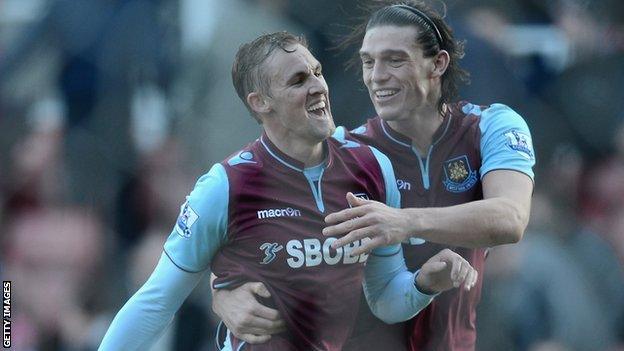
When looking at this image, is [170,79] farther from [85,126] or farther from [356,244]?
[356,244]

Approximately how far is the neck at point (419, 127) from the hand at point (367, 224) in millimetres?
351

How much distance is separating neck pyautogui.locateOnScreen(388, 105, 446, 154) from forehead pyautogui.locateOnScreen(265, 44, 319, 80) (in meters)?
0.27

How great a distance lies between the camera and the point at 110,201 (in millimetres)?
2350

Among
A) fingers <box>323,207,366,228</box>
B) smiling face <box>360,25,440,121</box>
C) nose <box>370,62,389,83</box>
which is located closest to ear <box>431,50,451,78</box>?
smiling face <box>360,25,440,121</box>

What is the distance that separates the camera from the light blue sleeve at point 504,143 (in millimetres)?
2330

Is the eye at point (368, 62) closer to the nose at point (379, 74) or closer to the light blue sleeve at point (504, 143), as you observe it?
the nose at point (379, 74)

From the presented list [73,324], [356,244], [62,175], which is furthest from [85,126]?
[356,244]

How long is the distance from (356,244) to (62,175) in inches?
22.8

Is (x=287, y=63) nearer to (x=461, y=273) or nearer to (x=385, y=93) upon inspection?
(x=385, y=93)

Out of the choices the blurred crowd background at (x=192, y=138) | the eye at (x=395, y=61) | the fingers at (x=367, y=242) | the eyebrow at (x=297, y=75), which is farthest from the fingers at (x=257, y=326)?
the eye at (x=395, y=61)

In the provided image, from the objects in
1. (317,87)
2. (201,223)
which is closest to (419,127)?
(317,87)

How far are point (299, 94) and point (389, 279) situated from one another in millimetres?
410

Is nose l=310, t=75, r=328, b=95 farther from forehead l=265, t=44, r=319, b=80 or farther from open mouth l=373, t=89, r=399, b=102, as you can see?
open mouth l=373, t=89, r=399, b=102

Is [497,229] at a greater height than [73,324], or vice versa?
[497,229]
